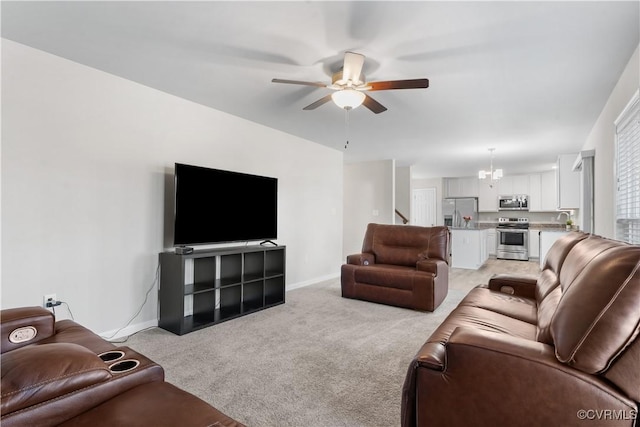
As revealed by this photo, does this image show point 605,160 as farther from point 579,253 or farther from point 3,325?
point 3,325

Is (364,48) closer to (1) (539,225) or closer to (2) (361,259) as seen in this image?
(2) (361,259)

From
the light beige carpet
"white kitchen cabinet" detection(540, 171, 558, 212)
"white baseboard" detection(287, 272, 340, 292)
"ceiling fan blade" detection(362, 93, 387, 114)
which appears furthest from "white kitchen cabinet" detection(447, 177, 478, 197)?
"ceiling fan blade" detection(362, 93, 387, 114)

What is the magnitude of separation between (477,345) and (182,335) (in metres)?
2.54

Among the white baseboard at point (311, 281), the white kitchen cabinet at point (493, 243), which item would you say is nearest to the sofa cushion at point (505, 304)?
the white baseboard at point (311, 281)

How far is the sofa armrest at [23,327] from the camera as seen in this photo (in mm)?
1375

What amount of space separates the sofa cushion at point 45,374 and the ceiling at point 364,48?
192 centimetres

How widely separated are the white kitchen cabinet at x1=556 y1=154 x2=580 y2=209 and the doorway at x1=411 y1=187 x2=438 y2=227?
4530 mm

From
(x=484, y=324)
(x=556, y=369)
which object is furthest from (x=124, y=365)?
(x=484, y=324)

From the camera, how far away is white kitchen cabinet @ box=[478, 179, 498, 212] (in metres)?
9.05

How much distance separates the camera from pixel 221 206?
3.41 meters

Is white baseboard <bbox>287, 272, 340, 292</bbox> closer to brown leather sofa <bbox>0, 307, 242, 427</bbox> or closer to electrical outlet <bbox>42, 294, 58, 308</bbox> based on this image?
electrical outlet <bbox>42, 294, 58, 308</bbox>

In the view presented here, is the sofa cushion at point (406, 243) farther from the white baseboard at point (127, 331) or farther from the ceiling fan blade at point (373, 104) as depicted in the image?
the white baseboard at point (127, 331)

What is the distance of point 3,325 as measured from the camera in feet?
4.52

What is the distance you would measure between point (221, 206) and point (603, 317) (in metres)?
3.13
